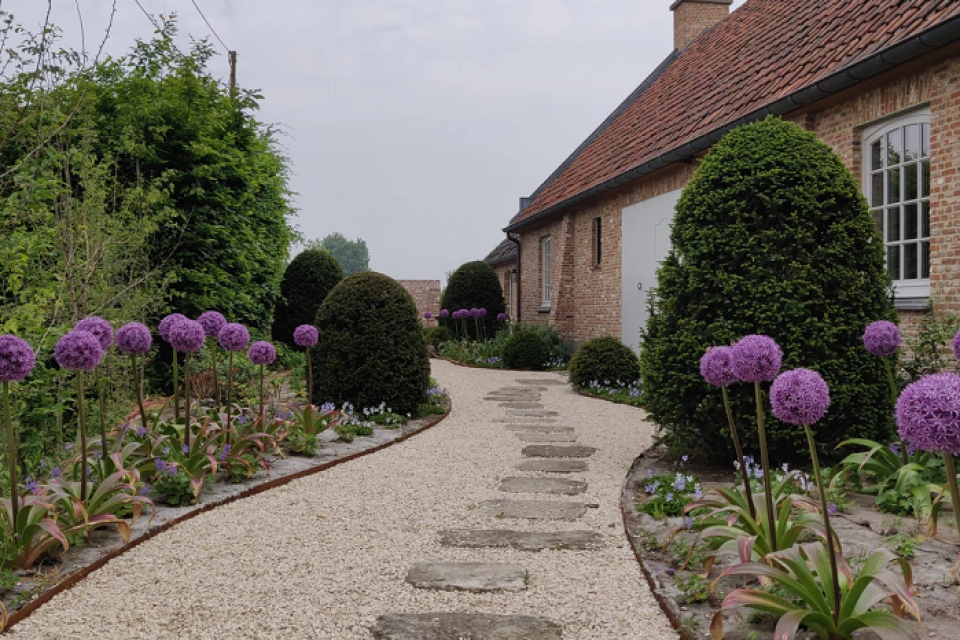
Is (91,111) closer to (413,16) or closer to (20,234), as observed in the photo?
(20,234)

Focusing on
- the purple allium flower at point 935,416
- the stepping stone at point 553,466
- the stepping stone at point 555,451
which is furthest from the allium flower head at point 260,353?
the purple allium flower at point 935,416

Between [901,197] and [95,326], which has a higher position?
[901,197]

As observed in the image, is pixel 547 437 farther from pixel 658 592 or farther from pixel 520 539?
pixel 658 592

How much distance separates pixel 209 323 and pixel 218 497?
130cm

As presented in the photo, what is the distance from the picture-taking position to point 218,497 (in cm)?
470

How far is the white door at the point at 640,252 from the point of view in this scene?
11.1 m

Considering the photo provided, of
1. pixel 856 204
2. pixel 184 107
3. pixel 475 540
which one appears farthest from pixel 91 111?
pixel 856 204

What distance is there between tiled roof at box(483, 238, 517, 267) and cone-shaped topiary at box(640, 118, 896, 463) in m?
17.2

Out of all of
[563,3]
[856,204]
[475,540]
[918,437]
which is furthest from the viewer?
[563,3]

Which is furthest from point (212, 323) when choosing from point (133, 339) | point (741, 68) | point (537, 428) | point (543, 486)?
point (741, 68)

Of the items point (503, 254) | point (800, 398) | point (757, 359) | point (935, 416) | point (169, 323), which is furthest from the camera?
point (503, 254)

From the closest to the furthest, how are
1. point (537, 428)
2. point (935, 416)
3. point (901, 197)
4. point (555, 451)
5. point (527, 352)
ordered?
1. point (935, 416)
2. point (555, 451)
3. point (901, 197)
4. point (537, 428)
5. point (527, 352)

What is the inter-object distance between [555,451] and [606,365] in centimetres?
473

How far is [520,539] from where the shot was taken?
3928 mm
